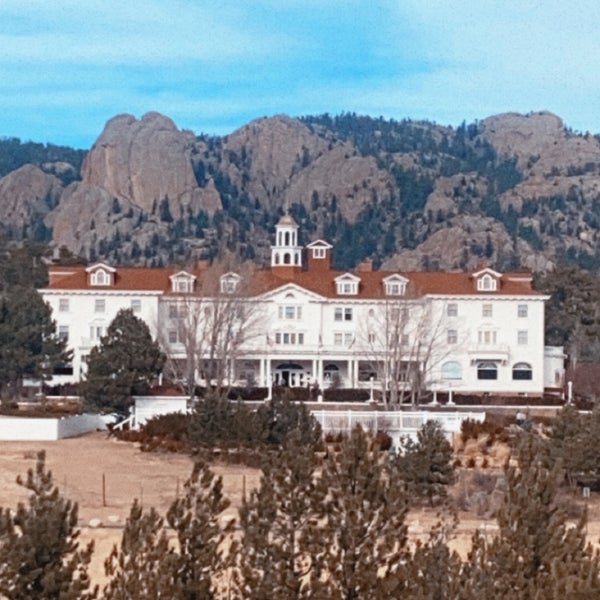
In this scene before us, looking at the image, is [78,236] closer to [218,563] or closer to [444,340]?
[444,340]

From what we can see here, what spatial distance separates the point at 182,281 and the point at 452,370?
15483 mm

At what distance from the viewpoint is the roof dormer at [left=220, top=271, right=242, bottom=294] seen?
79812 millimetres

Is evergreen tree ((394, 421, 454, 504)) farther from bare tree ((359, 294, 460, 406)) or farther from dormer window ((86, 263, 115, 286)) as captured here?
dormer window ((86, 263, 115, 286))

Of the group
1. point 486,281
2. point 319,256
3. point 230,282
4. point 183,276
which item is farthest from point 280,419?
point 319,256

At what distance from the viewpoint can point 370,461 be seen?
25.4m

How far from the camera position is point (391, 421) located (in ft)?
190

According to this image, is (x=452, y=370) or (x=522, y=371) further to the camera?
(x=522, y=371)

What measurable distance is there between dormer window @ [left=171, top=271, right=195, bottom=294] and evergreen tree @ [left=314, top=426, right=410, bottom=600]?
56.7 m

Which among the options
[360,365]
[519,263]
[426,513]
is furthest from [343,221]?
[426,513]

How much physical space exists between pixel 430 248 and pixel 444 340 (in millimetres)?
96149

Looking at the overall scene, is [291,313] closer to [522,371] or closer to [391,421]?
[522,371]

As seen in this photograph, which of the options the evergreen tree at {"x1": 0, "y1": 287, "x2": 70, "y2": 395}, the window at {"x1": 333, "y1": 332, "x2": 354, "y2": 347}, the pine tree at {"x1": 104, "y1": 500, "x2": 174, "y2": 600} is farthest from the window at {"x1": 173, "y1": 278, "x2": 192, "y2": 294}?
the pine tree at {"x1": 104, "y1": 500, "x2": 174, "y2": 600}

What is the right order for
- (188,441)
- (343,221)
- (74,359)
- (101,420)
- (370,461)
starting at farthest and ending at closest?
(343,221) < (74,359) < (101,420) < (188,441) < (370,461)

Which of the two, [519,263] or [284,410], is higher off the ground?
[519,263]
